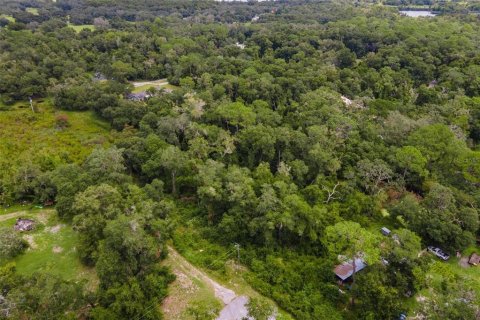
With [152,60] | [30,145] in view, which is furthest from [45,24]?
[30,145]

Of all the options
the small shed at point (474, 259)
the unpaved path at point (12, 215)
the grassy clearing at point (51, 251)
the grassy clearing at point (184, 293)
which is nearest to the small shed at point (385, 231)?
the small shed at point (474, 259)

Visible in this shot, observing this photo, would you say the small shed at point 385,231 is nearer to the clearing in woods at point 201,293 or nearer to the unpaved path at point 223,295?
the clearing in woods at point 201,293

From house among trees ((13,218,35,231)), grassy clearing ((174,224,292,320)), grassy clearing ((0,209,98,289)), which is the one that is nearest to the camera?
grassy clearing ((174,224,292,320))

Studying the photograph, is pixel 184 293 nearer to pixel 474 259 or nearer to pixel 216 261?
pixel 216 261

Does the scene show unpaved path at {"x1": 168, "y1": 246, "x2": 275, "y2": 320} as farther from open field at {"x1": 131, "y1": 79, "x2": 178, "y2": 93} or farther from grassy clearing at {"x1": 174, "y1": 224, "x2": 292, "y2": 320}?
open field at {"x1": 131, "y1": 79, "x2": 178, "y2": 93}

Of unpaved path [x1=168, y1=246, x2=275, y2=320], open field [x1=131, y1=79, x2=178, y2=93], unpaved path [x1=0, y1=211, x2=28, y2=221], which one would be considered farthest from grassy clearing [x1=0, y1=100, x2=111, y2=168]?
unpaved path [x1=168, y1=246, x2=275, y2=320]

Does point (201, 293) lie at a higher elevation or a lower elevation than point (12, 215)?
lower

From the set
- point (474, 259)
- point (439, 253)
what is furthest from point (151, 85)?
point (474, 259)
